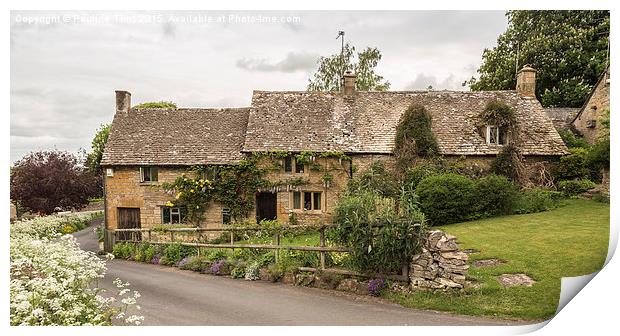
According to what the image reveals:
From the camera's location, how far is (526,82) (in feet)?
55.9

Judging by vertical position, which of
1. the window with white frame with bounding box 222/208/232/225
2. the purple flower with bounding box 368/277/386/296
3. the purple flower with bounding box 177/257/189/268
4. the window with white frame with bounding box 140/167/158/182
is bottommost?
the purple flower with bounding box 177/257/189/268

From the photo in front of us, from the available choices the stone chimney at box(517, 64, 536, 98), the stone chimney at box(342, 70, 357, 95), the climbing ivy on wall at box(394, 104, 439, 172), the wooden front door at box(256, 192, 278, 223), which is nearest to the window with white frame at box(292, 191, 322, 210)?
the wooden front door at box(256, 192, 278, 223)

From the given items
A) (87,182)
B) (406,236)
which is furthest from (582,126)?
(87,182)

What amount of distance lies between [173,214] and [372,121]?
947 cm

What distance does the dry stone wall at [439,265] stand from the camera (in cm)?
770

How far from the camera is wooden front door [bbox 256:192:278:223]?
16359 millimetres

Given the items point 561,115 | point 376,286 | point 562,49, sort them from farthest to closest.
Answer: point 561,115 → point 562,49 → point 376,286

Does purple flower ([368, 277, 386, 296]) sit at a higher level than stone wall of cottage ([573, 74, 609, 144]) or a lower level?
lower

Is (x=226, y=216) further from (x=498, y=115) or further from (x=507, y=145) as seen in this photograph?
(x=498, y=115)

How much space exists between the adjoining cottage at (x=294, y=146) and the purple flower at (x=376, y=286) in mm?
6881

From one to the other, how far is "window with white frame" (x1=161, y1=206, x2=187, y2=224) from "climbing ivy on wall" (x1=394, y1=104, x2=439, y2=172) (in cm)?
922

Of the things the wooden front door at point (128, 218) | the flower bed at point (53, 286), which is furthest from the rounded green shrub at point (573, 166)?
the wooden front door at point (128, 218)

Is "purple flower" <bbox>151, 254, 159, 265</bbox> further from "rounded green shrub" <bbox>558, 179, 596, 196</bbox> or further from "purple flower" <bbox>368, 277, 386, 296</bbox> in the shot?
"rounded green shrub" <bbox>558, 179, 596, 196</bbox>

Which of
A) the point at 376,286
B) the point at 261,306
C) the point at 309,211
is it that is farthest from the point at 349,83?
the point at 261,306
